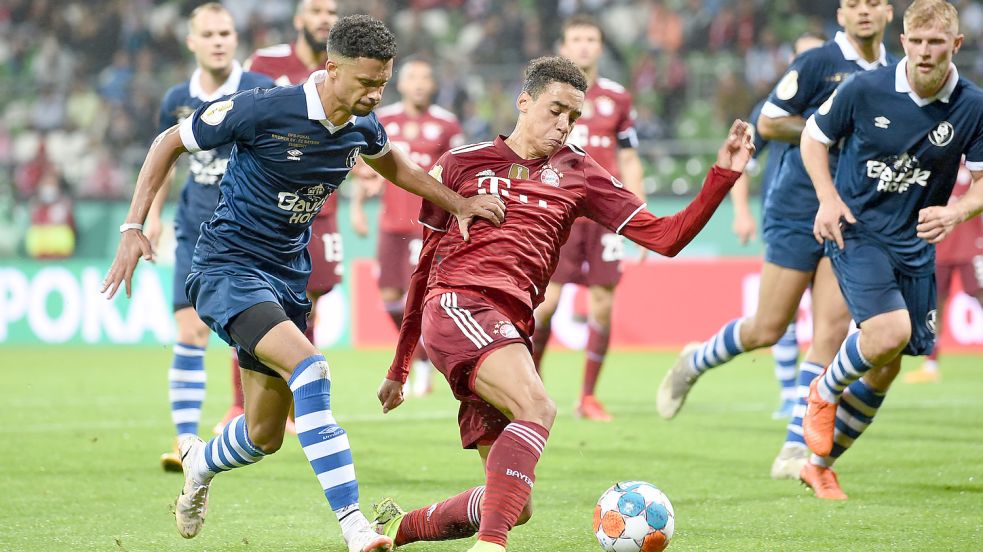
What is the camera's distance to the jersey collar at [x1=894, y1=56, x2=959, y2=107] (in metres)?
5.54

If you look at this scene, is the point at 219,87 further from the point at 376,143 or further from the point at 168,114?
the point at 376,143

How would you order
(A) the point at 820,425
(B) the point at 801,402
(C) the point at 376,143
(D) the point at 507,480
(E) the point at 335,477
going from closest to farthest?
(D) the point at 507,480 < (E) the point at 335,477 < (C) the point at 376,143 < (A) the point at 820,425 < (B) the point at 801,402

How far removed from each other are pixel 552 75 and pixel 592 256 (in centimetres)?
425

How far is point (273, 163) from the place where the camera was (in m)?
4.78

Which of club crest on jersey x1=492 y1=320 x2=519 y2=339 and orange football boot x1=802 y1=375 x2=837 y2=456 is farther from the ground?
club crest on jersey x1=492 y1=320 x2=519 y2=339

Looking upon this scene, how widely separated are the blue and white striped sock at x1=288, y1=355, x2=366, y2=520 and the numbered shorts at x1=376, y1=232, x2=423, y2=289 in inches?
247

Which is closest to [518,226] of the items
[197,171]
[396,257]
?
[197,171]

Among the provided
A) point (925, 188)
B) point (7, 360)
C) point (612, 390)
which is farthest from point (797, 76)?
point (7, 360)

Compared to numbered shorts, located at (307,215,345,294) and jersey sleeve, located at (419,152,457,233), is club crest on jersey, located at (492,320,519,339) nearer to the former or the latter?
jersey sleeve, located at (419,152,457,233)

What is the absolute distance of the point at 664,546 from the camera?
4.43 metres

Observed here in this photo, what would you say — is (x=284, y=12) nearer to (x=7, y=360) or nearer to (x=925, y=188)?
(x=7, y=360)

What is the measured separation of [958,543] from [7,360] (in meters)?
11.6

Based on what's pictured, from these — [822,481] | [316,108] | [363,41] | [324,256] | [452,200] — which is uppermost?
[363,41]

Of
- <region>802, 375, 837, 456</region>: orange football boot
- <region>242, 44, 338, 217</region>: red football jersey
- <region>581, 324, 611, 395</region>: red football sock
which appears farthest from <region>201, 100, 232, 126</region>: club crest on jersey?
<region>581, 324, 611, 395</region>: red football sock
